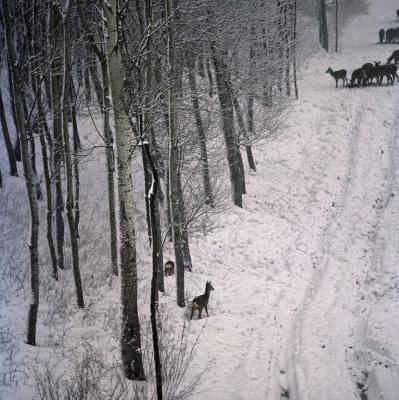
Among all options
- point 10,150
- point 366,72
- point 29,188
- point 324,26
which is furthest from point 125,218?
point 324,26

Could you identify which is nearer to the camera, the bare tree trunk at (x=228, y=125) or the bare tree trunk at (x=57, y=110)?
the bare tree trunk at (x=57, y=110)

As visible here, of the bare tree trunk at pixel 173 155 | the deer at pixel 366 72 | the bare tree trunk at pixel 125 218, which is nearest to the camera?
the bare tree trunk at pixel 125 218

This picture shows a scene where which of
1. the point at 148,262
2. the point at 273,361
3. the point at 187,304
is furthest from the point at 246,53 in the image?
the point at 273,361

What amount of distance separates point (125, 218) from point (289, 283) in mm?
6028

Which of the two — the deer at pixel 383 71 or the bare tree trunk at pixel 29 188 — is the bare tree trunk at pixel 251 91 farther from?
the deer at pixel 383 71

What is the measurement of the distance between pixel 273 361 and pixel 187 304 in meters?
2.86

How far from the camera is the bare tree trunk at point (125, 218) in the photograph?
5758mm

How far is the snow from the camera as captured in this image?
6785 mm

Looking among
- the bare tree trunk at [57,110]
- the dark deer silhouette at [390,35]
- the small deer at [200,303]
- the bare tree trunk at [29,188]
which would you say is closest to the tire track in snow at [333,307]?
the small deer at [200,303]

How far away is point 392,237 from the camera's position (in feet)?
39.0

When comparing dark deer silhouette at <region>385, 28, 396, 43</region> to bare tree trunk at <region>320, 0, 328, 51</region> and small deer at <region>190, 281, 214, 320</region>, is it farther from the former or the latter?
small deer at <region>190, 281, 214, 320</region>

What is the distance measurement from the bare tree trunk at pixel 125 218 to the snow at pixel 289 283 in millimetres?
1061

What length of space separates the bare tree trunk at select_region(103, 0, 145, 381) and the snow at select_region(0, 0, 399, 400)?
3.48 feet

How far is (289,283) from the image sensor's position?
1036cm
